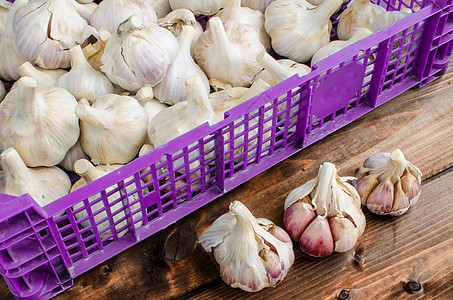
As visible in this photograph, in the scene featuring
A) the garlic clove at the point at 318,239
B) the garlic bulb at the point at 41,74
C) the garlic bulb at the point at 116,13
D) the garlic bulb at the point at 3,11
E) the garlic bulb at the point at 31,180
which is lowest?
the garlic clove at the point at 318,239

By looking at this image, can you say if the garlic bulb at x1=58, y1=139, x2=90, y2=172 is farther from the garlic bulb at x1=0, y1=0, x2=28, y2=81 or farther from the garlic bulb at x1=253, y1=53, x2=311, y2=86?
the garlic bulb at x1=253, y1=53, x2=311, y2=86

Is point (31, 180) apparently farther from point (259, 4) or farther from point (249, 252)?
point (259, 4)

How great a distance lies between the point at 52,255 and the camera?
2.52 feet

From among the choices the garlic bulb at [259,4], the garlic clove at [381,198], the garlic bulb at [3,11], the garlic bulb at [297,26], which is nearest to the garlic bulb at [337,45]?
the garlic bulb at [297,26]

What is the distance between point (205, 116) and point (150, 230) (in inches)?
8.0

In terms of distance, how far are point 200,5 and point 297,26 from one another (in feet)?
0.63

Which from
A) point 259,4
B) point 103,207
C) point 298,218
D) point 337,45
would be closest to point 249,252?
point 298,218

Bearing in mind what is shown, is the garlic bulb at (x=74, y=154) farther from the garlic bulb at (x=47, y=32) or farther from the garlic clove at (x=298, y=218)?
the garlic clove at (x=298, y=218)

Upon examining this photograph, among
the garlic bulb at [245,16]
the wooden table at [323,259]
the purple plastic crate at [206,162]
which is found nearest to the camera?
the purple plastic crate at [206,162]

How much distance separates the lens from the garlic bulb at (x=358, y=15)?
106 cm

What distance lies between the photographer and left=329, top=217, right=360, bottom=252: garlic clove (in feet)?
2.66

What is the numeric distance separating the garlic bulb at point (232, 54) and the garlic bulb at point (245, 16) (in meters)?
0.04

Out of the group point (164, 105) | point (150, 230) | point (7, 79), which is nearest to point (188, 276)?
point (150, 230)

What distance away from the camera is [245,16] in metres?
1.06
